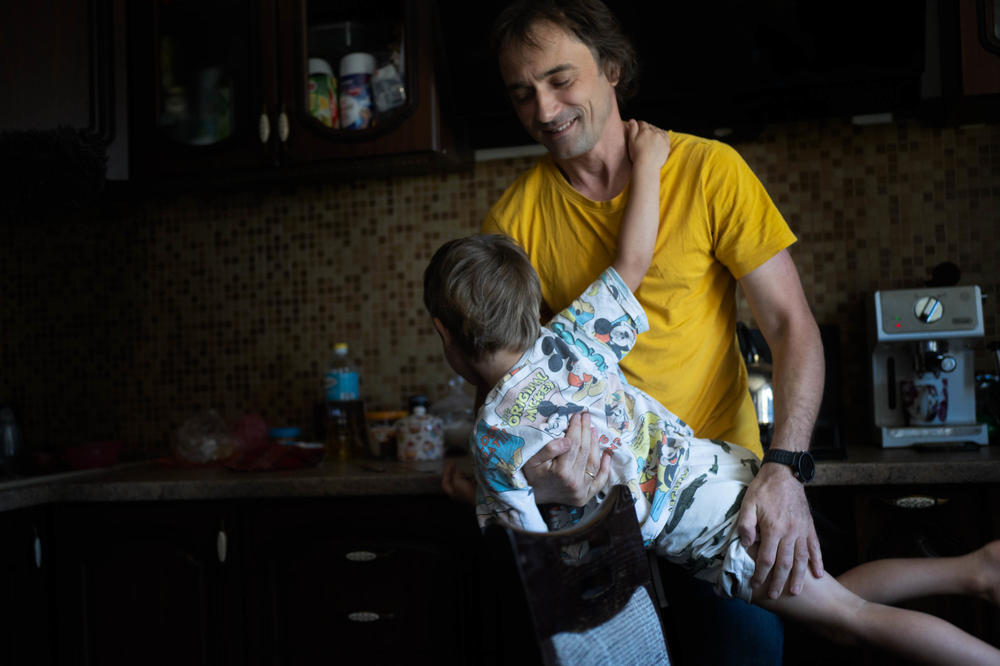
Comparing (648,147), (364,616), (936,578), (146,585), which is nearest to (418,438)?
(364,616)

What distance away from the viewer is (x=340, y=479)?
5.98 feet

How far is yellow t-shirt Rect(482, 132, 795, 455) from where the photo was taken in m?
1.42

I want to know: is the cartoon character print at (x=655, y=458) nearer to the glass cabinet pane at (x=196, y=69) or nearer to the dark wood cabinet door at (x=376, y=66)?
the dark wood cabinet door at (x=376, y=66)

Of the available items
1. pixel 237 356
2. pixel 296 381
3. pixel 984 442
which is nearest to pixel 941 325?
pixel 984 442

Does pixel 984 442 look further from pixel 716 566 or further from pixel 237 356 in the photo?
pixel 237 356

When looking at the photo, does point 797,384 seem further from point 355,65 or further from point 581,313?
point 355,65

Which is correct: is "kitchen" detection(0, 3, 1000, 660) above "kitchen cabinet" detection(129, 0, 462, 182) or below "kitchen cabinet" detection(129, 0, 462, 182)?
below

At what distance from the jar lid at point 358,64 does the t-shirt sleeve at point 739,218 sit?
3.54ft

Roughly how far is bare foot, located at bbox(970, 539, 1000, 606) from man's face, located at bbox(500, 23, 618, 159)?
0.95 meters

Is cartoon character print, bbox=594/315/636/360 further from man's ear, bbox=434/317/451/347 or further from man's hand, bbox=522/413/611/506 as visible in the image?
man's ear, bbox=434/317/451/347

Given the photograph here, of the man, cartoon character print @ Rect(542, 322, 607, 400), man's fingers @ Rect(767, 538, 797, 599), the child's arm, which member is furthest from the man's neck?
man's fingers @ Rect(767, 538, 797, 599)

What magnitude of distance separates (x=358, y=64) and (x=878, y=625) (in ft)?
5.79

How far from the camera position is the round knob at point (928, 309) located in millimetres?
1782

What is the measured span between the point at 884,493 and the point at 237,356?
6.19 feet
